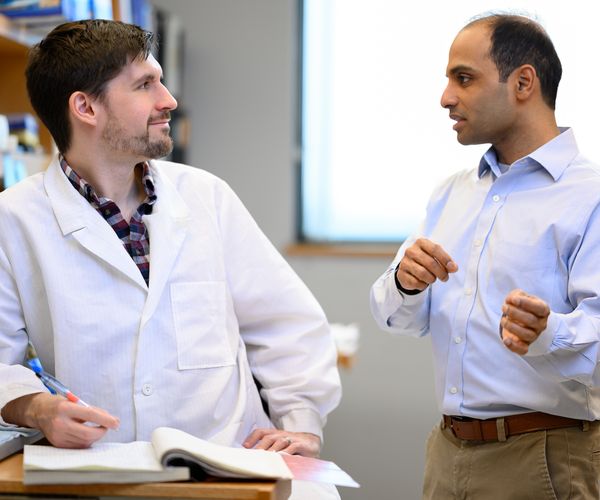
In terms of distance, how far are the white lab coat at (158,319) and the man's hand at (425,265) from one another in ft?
0.85

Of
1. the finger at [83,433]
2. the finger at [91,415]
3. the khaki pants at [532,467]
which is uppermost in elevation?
the finger at [91,415]

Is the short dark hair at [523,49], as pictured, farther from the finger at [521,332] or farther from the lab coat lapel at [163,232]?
A: the lab coat lapel at [163,232]

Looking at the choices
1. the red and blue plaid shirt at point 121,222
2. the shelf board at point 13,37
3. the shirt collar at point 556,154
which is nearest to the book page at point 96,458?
the red and blue plaid shirt at point 121,222

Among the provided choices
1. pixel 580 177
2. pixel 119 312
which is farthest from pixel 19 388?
pixel 580 177

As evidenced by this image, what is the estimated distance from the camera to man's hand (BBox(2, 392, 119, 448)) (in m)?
1.16

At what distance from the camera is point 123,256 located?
4.85ft

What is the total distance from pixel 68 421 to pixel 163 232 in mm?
457

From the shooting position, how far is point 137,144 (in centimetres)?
156

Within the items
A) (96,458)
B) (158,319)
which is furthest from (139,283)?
(96,458)

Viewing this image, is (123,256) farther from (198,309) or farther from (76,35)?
(76,35)

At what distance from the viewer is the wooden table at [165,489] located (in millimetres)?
1036

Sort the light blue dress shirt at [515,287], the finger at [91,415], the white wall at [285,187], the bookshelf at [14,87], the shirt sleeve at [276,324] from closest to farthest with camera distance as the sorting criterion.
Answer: the finger at [91,415], the light blue dress shirt at [515,287], the shirt sleeve at [276,324], the bookshelf at [14,87], the white wall at [285,187]

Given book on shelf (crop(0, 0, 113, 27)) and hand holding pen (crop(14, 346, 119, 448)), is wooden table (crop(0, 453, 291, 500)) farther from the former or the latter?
book on shelf (crop(0, 0, 113, 27))

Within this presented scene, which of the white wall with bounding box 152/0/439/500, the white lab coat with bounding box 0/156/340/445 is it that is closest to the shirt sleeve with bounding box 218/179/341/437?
the white lab coat with bounding box 0/156/340/445
